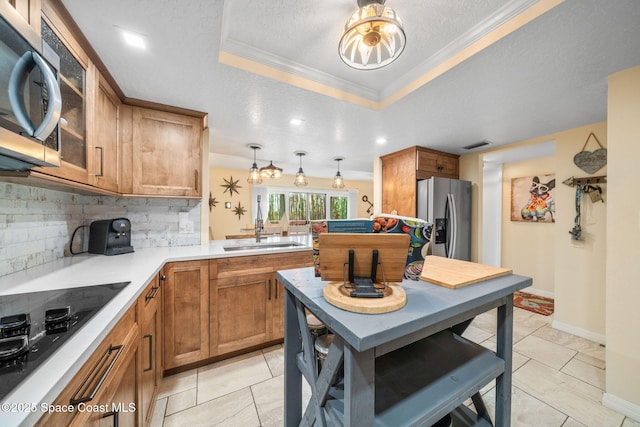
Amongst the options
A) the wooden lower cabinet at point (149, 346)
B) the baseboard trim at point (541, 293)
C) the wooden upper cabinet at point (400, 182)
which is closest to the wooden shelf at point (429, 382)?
the wooden lower cabinet at point (149, 346)

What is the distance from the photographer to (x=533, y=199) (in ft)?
11.5

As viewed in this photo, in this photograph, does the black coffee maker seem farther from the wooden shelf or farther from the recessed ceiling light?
the wooden shelf

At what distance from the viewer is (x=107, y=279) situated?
1.16 metres

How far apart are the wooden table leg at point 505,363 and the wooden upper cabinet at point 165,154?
7.78ft

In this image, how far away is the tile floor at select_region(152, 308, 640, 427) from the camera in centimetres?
143

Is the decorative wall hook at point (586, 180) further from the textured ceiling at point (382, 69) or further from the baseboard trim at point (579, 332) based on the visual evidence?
the baseboard trim at point (579, 332)

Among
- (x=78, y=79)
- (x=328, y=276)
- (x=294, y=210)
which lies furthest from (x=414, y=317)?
(x=294, y=210)

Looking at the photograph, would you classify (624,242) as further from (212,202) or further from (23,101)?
(212,202)

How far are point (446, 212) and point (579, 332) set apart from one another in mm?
1726

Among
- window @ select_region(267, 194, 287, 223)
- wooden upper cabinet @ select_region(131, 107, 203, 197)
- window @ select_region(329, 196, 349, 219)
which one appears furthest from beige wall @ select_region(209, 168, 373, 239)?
wooden upper cabinet @ select_region(131, 107, 203, 197)

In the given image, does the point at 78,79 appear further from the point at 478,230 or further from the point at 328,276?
the point at 478,230

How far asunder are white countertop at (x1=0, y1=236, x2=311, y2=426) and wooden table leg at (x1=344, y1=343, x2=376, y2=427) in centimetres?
67

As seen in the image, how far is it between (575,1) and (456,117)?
122 cm

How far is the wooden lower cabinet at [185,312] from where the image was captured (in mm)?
1751
